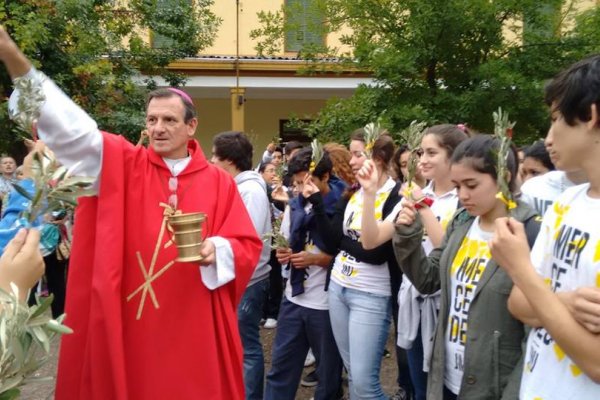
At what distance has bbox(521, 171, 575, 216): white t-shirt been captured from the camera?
349 centimetres

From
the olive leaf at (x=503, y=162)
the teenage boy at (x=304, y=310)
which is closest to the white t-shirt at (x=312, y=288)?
the teenage boy at (x=304, y=310)

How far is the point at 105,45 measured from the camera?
9.33 m

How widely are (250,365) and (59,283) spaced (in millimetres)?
3553

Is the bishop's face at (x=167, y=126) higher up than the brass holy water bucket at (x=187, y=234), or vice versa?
the bishop's face at (x=167, y=126)

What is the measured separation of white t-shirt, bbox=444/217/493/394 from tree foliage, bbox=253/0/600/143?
186 inches

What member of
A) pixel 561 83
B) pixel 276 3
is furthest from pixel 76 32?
pixel 276 3

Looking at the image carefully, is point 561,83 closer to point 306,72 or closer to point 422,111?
point 422,111

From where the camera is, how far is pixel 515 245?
1.93m

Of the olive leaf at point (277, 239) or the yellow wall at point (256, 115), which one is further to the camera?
the yellow wall at point (256, 115)

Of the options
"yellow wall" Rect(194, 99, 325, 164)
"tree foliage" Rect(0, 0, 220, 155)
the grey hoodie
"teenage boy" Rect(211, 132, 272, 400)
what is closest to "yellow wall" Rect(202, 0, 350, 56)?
"yellow wall" Rect(194, 99, 325, 164)

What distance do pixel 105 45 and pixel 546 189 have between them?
24.3 ft

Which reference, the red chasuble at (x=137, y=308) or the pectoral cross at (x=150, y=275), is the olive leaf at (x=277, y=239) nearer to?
the red chasuble at (x=137, y=308)

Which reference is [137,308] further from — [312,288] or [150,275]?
[312,288]

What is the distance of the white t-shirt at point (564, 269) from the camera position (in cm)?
185
